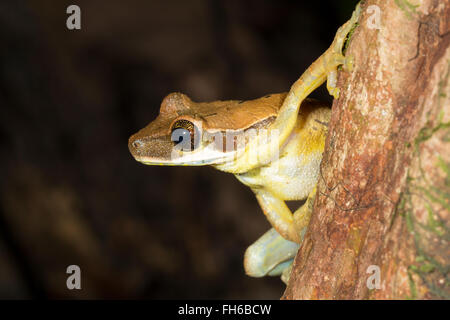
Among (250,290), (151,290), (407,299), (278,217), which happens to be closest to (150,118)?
(151,290)

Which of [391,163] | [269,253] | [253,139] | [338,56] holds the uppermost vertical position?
[338,56]

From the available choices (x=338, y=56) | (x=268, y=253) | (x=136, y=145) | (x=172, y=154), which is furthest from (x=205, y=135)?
(x=268, y=253)

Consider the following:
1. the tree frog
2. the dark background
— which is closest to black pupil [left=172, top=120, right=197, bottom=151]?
the tree frog

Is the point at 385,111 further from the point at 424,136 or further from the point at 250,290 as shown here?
the point at 250,290

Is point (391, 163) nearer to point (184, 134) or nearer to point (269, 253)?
point (184, 134)

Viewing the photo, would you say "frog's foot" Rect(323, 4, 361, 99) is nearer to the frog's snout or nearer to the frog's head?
the frog's head

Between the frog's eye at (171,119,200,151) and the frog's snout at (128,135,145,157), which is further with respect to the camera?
the frog's snout at (128,135,145,157)

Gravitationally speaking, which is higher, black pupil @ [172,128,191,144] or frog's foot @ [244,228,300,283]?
black pupil @ [172,128,191,144]

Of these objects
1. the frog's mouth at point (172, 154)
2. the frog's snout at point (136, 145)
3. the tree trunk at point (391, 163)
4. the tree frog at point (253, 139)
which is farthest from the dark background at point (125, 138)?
the tree trunk at point (391, 163)
